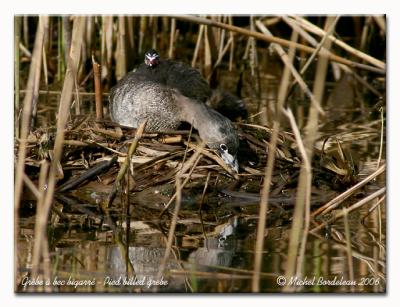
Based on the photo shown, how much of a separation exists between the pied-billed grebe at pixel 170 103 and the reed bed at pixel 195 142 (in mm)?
140

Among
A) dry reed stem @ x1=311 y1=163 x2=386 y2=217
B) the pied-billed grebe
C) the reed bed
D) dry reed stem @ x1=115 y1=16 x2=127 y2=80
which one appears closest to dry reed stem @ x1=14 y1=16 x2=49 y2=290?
the reed bed

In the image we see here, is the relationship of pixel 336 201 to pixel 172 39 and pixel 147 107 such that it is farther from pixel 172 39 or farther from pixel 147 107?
pixel 172 39

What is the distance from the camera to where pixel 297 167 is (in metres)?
7.39

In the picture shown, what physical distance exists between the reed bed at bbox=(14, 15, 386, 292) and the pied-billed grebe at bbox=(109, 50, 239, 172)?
0.46 ft

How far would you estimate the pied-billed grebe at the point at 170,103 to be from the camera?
7.43 meters

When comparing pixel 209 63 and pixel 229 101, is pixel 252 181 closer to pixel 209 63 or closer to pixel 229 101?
pixel 229 101

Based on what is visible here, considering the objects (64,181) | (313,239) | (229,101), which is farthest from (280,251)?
(229,101)

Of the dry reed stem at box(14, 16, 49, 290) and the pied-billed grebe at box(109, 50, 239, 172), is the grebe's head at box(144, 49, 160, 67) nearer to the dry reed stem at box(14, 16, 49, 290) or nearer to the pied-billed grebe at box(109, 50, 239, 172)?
the pied-billed grebe at box(109, 50, 239, 172)

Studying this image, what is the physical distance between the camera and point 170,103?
319 inches

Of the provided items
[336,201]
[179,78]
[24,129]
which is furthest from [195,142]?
[24,129]

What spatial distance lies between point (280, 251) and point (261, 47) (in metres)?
6.13

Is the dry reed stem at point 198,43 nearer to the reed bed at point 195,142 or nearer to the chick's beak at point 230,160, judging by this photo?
the reed bed at point 195,142

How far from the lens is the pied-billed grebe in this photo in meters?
7.43

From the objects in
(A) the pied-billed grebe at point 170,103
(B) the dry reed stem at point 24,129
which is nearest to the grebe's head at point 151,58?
(A) the pied-billed grebe at point 170,103
